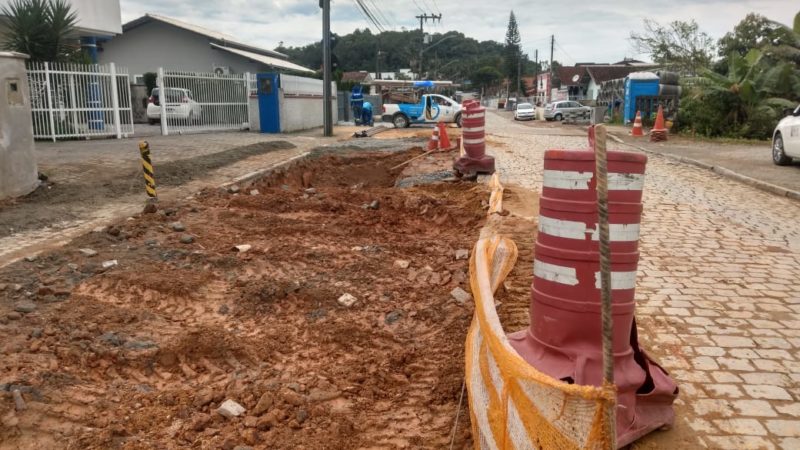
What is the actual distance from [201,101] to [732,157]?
17168 millimetres

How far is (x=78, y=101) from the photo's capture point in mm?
17250

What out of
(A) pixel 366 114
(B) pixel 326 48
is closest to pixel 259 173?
(B) pixel 326 48

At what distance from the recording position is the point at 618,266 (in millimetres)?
3146

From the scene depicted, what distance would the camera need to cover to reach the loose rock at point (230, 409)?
11.9ft

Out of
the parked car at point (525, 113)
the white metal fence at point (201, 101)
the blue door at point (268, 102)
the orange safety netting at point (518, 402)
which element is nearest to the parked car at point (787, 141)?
the orange safety netting at point (518, 402)

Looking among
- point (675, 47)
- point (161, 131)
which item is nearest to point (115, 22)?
point (161, 131)

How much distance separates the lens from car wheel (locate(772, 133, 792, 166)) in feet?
47.8

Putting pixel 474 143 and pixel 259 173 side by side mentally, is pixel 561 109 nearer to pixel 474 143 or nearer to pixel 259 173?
pixel 474 143

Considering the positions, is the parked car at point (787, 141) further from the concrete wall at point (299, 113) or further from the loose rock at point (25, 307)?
the concrete wall at point (299, 113)

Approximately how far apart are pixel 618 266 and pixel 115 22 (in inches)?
1014

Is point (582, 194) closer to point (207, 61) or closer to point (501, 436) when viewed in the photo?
point (501, 436)

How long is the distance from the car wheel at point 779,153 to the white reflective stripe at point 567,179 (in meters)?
14.0

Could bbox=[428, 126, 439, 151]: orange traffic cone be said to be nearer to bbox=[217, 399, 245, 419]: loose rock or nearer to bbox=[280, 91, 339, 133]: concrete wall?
bbox=[280, 91, 339, 133]: concrete wall

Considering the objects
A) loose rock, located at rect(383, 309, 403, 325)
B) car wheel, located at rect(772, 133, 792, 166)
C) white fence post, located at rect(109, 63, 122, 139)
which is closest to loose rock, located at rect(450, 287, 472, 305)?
loose rock, located at rect(383, 309, 403, 325)
